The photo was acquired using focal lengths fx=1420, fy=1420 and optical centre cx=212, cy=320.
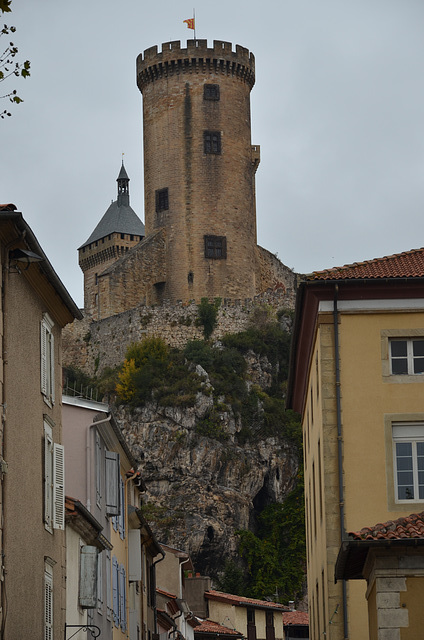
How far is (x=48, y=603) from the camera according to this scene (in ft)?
71.2

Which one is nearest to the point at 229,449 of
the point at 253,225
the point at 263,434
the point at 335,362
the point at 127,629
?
the point at 263,434

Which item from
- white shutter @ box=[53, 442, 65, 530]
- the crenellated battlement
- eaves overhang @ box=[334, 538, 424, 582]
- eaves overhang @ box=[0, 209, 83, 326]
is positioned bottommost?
eaves overhang @ box=[334, 538, 424, 582]

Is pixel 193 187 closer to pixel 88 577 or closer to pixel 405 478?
pixel 405 478

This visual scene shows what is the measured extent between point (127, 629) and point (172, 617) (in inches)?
489

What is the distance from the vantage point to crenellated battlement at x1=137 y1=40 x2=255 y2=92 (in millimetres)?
78750

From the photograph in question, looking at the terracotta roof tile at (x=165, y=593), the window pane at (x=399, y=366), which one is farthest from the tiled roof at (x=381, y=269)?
the terracotta roof tile at (x=165, y=593)

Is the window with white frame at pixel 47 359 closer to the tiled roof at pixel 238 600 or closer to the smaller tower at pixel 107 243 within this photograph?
the tiled roof at pixel 238 600

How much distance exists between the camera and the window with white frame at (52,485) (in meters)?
21.7

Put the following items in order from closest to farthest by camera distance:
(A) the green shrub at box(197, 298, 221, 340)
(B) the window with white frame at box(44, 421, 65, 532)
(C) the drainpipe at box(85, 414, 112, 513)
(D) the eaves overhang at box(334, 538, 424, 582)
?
(D) the eaves overhang at box(334, 538, 424, 582) < (B) the window with white frame at box(44, 421, 65, 532) < (C) the drainpipe at box(85, 414, 112, 513) < (A) the green shrub at box(197, 298, 221, 340)

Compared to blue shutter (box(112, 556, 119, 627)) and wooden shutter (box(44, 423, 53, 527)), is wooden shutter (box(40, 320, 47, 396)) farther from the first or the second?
blue shutter (box(112, 556, 119, 627))

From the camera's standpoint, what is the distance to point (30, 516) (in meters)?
20.2

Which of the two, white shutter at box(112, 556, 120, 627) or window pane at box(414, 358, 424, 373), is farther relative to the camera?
white shutter at box(112, 556, 120, 627)

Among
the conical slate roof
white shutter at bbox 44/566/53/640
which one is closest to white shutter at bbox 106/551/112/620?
white shutter at bbox 44/566/53/640

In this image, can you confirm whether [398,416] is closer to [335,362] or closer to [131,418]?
[335,362]
